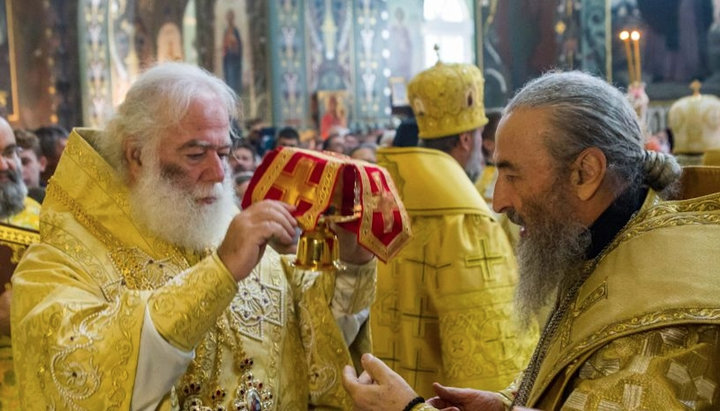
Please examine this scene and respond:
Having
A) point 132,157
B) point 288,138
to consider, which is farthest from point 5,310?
point 288,138

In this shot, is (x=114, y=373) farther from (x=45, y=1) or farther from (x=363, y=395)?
(x=45, y=1)

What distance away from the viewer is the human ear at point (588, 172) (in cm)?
218

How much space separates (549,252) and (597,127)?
0.34m

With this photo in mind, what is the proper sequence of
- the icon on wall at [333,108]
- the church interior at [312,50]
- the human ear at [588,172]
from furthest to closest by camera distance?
the icon on wall at [333,108]
the church interior at [312,50]
the human ear at [588,172]

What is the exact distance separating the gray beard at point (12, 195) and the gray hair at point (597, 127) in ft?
9.39

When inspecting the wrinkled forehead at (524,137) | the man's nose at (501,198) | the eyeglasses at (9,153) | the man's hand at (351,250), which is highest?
the wrinkled forehead at (524,137)

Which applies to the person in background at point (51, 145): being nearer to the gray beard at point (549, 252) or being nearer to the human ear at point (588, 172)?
the gray beard at point (549, 252)

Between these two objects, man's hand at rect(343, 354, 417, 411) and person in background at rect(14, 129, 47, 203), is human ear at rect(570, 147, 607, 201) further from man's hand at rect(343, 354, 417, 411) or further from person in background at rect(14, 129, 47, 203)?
person in background at rect(14, 129, 47, 203)

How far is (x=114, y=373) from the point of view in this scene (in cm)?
235

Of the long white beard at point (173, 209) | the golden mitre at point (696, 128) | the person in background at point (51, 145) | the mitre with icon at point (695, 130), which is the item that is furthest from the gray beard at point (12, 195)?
the golden mitre at point (696, 128)

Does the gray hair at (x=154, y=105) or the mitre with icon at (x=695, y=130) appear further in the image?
the mitre with icon at (x=695, y=130)

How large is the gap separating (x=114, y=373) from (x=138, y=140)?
75 centimetres

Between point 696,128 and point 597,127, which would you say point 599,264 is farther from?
point 696,128

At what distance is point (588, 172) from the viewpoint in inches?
86.4
